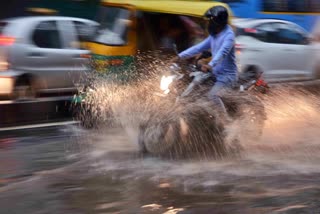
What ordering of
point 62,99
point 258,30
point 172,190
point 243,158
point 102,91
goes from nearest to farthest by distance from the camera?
1. point 172,190
2. point 243,158
3. point 102,91
4. point 62,99
5. point 258,30

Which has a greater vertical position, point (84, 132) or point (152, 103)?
point (152, 103)

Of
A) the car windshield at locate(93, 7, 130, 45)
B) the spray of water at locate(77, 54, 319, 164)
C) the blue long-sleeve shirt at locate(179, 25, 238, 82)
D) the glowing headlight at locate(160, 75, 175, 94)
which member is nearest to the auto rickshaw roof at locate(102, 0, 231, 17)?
the car windshield at locate(93, 7, 130, 45)

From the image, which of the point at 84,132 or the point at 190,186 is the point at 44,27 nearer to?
the point at 84,132

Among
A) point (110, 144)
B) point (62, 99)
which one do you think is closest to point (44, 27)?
point (62, 99)

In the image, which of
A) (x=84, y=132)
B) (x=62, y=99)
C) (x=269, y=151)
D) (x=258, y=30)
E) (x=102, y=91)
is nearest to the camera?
(x=269, y=151)

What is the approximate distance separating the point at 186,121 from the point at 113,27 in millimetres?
4390

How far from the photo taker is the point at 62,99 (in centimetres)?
1191

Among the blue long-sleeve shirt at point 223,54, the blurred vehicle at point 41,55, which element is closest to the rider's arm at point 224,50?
the blue long-sleeve shirt at point 223,54

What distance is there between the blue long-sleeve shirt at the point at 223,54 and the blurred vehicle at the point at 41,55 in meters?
4.51

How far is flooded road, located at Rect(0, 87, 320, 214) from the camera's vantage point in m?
5.78

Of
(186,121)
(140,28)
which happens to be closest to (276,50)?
(140,28)

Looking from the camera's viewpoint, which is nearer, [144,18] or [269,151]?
[269,151]

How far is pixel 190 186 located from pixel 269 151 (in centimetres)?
214

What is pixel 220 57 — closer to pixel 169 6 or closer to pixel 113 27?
pixel 169 6
